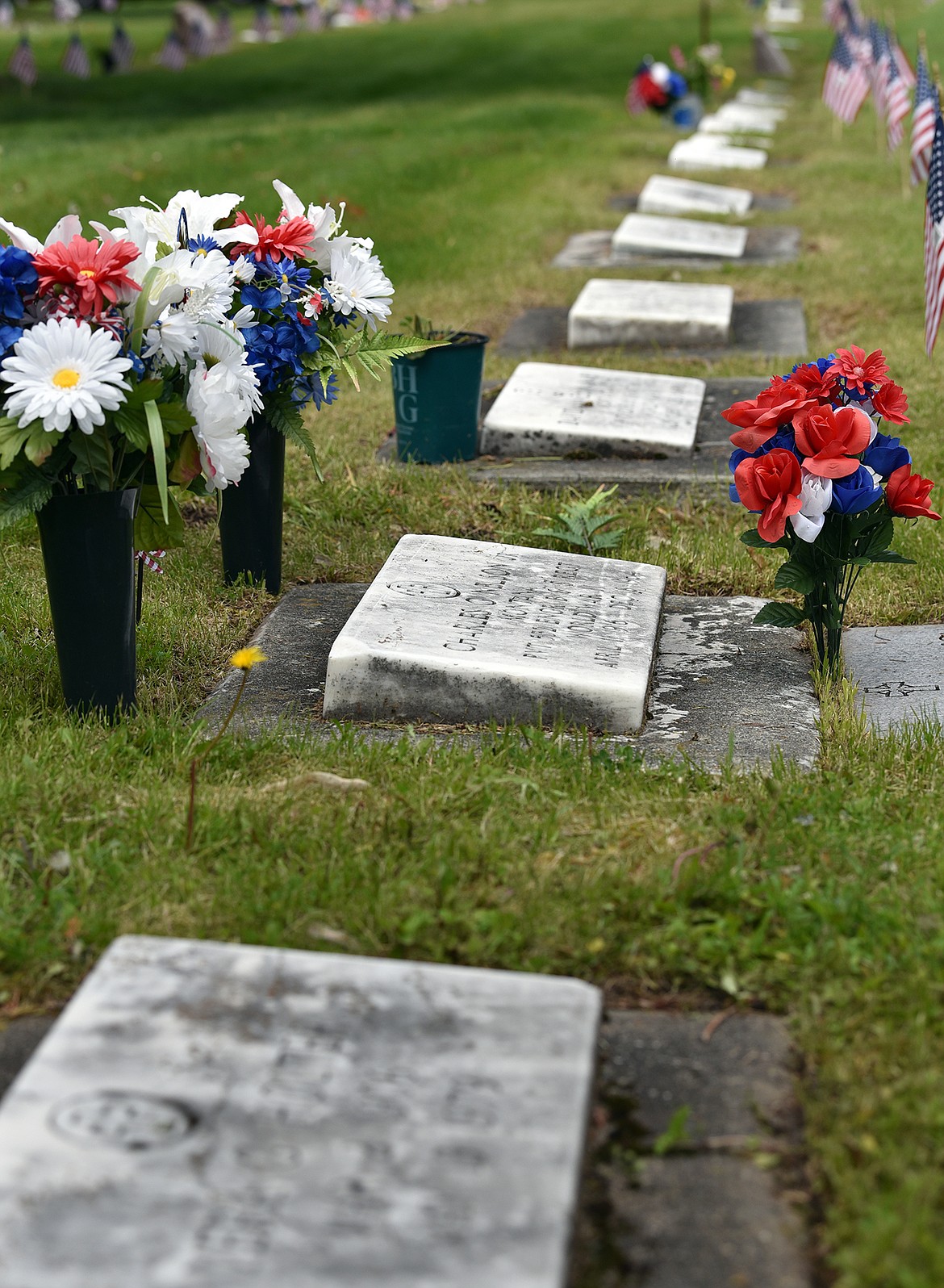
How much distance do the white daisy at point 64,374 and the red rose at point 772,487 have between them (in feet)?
4.52

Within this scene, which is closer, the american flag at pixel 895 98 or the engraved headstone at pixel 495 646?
the engraved headstone at pixel 495 646

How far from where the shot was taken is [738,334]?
277 inches

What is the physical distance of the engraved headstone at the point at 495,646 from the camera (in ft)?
10.0

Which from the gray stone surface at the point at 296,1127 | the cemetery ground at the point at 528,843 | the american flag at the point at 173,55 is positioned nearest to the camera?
the gray stone surface at the point at 296,1127

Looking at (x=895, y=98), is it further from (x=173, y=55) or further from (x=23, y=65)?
(x=173, y=55)

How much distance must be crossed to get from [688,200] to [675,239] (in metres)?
1.84

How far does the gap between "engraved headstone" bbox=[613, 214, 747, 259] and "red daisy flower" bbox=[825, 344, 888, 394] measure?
235 inches

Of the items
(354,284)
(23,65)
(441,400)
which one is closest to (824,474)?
(354,284)

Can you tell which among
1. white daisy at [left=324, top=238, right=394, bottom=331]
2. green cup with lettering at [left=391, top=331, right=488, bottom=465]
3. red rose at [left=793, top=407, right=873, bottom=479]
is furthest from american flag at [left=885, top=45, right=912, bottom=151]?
red rose at [left=793, top=407, right=873, bottom=479]

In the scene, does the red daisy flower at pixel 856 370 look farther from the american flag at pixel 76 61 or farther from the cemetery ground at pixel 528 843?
the american flag at pixel 76 61

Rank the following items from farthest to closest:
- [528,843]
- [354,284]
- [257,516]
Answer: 1. [257,516]
2. [354,284]
3. [528,843]

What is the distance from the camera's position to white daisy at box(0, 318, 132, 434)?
2535 millimetres

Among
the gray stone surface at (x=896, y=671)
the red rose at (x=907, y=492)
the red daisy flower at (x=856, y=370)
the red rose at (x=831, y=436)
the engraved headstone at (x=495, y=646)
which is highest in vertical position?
the red daisy flower at (x=856, y=370)

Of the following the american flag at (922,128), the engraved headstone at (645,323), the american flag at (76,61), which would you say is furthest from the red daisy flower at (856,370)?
the american flag at (76,61)
